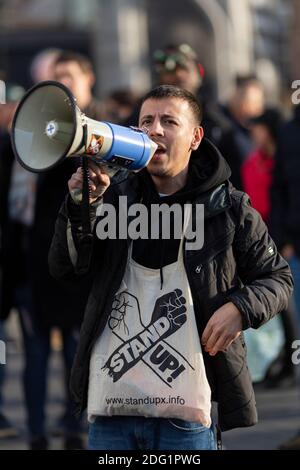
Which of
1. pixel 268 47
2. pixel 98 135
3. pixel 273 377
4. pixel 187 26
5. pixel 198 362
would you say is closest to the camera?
pixel 98 135

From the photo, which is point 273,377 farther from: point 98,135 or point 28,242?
point 98,135

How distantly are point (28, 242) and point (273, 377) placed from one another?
229 cm

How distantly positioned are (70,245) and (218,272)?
481mm

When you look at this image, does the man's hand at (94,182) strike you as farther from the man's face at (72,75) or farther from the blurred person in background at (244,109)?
the blurred person in background at (244,109)

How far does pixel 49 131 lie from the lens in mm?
4230

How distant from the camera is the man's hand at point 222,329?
4203mm

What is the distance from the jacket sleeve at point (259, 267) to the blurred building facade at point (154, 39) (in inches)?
667

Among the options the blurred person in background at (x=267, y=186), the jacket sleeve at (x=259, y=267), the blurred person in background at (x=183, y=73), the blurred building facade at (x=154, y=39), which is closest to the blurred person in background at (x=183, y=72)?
the blurred person in background at (x=183, y=73)

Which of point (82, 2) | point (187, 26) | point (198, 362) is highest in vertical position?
point (82, 2)

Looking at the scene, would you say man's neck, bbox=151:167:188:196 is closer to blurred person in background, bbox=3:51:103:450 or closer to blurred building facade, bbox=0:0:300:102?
blurred person in background, bbox=3:51:103:450

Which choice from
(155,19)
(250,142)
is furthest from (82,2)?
(250,142)

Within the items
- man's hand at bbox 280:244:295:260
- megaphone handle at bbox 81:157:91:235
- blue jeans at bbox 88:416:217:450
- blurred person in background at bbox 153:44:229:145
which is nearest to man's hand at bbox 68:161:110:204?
megaphone handle at bbox 81:157:91:235

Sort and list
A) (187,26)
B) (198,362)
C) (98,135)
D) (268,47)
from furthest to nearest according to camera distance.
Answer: (268,47)
(187,26)
(198,362)
(98,135)

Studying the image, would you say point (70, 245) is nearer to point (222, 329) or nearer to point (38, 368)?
point (222, 329)
